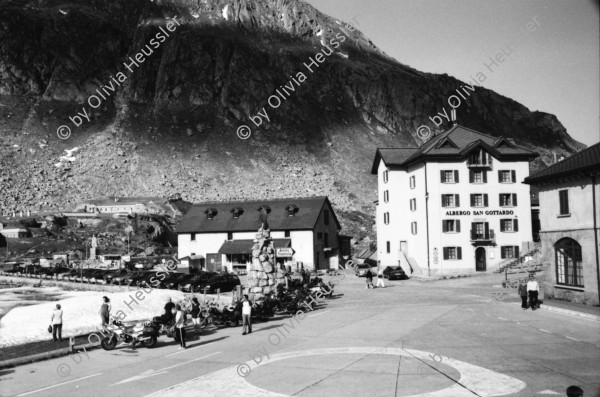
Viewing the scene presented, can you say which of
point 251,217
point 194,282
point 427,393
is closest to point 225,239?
point 251,217

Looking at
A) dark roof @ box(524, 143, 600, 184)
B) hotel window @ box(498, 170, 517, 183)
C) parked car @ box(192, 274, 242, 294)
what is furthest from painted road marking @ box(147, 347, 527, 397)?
hotel window @ box(498, 170, 517, 183)

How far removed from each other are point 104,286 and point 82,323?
2198cm

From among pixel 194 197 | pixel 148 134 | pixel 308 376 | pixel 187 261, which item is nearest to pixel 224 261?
pixel 187 261

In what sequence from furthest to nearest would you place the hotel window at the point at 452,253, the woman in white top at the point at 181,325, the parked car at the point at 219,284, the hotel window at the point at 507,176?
1. the hotel window at the point at 507,176
2. the hotel window at the point at 452,253
3. the parked car at the point at 219,284
4. the woman in white top at the point at 181,325

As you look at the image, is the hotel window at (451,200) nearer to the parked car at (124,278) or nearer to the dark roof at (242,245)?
the dark roof at (242,245)

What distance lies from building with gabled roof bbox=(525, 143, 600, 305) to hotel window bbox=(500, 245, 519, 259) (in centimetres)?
2327

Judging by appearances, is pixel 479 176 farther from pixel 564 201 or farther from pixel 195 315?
pixel 195 315

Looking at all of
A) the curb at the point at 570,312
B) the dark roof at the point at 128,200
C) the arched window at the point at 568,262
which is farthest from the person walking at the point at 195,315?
the dark roof at the point at 128,200

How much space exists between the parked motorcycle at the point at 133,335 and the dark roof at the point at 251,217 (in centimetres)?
→ 4789

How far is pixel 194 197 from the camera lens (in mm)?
148875

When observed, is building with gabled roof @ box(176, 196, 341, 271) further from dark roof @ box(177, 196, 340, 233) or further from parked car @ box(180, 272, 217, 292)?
parked car @ box(180, 272, 217, 292)

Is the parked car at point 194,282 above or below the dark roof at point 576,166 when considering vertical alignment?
below

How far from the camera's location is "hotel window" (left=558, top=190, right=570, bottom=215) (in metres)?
30.1

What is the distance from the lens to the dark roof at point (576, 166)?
90.9 feet
